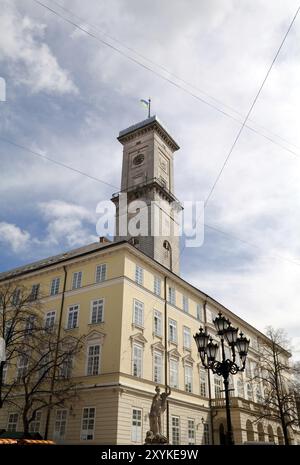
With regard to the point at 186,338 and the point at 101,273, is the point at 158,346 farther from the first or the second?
the point at 101,273

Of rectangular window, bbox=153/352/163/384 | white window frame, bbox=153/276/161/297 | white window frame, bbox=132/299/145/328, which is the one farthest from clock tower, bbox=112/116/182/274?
rectangular window, bbox=153/352/163/384

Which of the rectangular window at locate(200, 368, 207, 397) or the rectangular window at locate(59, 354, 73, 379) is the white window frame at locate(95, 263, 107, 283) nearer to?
the rectangular window at locate(59, 354, 73, 379)

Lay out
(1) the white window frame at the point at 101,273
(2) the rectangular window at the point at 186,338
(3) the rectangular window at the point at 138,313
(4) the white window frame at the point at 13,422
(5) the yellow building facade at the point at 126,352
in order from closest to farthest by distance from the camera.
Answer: (5) the yellow building facade at the point at 126,352
(4) the white window frame at the point at 13,422
(3) the rectangular window at the point at 138,313
(1) the white window frame at the point at 101,273
(2) the rectangular window at the point at 186,338

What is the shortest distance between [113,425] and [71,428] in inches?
146

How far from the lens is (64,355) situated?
2869cm

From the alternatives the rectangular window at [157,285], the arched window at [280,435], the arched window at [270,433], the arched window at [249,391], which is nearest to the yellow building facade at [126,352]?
the rectangular window at [157,285]

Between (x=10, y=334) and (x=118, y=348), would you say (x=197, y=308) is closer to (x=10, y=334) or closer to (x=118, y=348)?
(x=118, y=348)

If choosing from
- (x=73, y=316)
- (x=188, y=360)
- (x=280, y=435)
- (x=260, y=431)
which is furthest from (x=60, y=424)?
(x=280, y=435)

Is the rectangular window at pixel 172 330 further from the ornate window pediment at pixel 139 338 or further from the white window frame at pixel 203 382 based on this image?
the white window frame at pixel 203 382

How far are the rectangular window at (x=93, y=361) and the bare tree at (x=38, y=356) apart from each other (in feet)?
2.98

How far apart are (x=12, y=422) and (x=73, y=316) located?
9.10 m

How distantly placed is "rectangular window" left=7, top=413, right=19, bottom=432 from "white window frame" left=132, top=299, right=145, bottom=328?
11.6 meters

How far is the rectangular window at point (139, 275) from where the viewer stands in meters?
33.2

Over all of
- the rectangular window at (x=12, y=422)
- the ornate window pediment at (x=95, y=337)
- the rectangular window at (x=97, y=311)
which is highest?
the rectangular window at (x=97, y=311)
